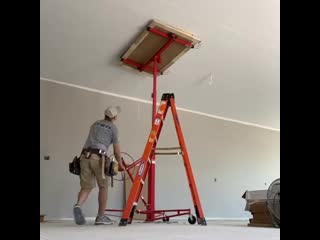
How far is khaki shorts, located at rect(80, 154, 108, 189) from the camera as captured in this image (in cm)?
378

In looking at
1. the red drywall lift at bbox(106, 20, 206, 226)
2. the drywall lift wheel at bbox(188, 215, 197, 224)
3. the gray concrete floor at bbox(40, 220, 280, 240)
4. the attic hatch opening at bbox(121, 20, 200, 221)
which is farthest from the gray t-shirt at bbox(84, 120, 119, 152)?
the drywall lift wheel at bbox(188, 215, 197, 224)

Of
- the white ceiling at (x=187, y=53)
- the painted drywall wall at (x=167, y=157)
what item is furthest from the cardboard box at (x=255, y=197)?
the white ceiling at (x=187, y=53)

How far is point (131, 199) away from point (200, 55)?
2.52m

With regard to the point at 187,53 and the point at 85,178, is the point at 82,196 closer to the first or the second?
the point at 85,178

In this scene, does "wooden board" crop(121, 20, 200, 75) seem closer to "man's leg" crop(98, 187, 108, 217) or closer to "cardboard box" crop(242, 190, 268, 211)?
"man's leg" crop(98, 187, 108, 217)

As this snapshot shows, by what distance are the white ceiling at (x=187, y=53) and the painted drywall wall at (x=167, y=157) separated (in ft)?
1.05

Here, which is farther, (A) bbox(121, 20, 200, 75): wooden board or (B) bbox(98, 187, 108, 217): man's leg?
(A) bbox(121, 20, 200, 75): wooden board

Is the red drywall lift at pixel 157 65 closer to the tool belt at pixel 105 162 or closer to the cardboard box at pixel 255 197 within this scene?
the tool belt at pixel 105 162

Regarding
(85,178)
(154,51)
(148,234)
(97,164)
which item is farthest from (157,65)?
(148,234)

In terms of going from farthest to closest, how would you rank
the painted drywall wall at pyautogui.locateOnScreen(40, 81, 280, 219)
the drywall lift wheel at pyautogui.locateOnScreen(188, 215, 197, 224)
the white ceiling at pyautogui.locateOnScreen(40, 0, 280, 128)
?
the painted drywall wall at pyautogui.locateOnScreen(40, 81, 280, 219), the white ceiling at pyautogui.locateOnScreen(40, 0, 280, 128), the drywall lift wheel at pyautogui.locateOnScreen(188, 215, 197, 224)

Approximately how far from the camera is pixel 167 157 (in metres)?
6.39

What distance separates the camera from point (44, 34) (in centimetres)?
450
